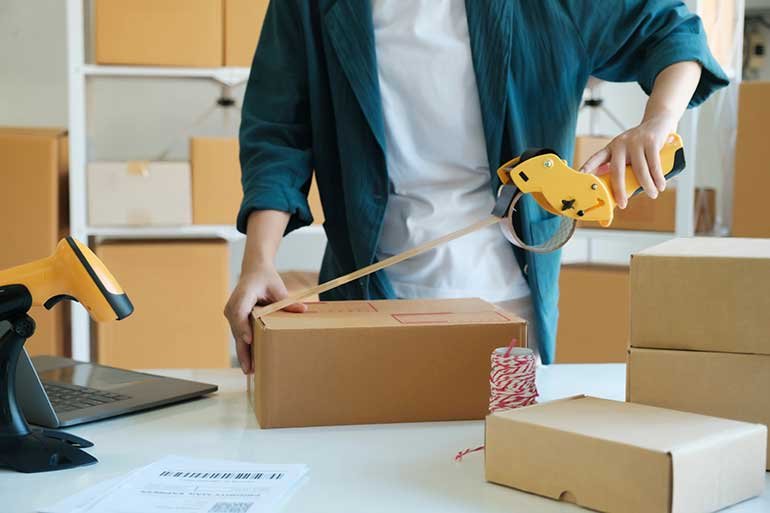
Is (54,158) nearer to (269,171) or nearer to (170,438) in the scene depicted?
(269,171)

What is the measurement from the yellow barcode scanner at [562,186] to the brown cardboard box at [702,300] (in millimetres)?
78

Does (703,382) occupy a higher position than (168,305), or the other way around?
(703,382)

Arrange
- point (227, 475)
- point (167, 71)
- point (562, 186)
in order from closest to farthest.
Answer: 1. point (227, 475)
2. point (562, 186)
3. point (167, 71)

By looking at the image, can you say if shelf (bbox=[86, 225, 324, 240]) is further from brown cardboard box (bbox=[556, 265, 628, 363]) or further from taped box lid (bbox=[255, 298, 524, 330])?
taped box lid (bbox=[255, 298, 524, 330])

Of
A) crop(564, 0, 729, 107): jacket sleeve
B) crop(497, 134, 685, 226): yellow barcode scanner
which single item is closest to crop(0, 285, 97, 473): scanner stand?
crop(497, 134, 685, 226): yellow barcode scanner

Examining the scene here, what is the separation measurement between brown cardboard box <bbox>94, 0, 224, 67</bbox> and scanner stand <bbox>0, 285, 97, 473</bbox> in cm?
185

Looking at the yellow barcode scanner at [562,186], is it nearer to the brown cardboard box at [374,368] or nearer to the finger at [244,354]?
the brown cardboard box at [374,368]

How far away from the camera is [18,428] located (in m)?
0.88

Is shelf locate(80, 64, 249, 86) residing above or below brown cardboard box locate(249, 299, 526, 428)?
above

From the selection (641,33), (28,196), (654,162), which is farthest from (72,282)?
(28,196)

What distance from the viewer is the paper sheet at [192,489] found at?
2.47 ft

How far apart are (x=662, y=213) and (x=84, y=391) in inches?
73.1

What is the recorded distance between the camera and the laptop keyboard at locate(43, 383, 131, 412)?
3.45 feet

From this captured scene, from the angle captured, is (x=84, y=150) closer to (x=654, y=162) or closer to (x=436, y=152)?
(x=436, y=152)
